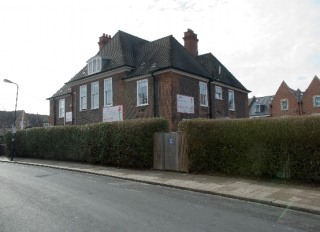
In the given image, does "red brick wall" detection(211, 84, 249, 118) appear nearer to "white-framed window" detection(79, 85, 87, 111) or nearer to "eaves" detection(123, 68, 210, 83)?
"eaves" detection(123, 68, 210, 83)

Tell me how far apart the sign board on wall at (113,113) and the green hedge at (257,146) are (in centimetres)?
1193

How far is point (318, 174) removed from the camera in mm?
11898

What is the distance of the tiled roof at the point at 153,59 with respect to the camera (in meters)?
25.8

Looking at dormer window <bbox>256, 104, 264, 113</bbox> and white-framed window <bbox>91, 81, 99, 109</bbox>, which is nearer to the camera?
white-framed window <bbox>91, 81, 99, 109</bbox>

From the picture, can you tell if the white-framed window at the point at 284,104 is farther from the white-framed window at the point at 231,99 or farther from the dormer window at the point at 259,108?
the white-framed window at the point at 231,99

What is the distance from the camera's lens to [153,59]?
26734 mm

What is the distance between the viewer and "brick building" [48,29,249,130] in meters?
24.8

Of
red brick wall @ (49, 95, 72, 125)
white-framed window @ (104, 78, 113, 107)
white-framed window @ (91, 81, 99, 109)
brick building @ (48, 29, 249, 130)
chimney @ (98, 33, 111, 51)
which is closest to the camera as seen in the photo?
brick building @ (48, 29, 249, 130)

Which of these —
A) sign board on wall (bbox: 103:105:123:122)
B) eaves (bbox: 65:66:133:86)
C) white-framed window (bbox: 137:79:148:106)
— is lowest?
sign board on wall (bbox: 103:105:123:122)

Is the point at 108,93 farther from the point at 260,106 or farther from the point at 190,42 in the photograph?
the point at 260,106

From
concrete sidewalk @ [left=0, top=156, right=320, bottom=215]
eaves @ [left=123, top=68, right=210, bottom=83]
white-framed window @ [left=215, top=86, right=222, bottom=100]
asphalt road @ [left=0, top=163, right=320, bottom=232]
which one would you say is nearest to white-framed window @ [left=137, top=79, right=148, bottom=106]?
eaves @ [left=123, top=68, right=210, bottom=83]

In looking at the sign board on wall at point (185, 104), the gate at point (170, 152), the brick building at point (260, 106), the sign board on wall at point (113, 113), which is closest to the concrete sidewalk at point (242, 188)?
the gate at point (170, 152)

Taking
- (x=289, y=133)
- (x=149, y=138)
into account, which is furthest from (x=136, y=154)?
(x=289, y=133)

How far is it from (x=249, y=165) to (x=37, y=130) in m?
18.7
